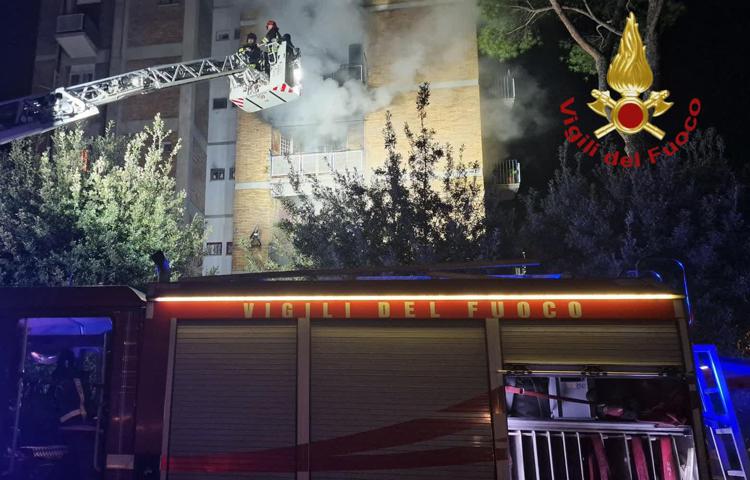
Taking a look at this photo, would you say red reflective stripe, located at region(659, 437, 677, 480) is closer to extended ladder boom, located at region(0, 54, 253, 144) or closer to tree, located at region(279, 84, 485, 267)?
tree, located at region(279, 84, 485, 267)

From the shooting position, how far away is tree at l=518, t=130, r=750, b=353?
11344 mm

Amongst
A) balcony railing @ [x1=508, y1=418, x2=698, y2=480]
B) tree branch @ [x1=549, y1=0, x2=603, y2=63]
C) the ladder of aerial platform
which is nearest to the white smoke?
tree branch @ [x1=549, y1=0, x2=603, y2=63]

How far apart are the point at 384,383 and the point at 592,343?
6.30 ft

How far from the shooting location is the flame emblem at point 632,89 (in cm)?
1316

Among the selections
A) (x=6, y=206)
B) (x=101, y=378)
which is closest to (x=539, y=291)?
(x=101, y=378)

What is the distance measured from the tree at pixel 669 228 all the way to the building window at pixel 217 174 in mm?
14419

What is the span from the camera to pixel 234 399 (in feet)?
17.3

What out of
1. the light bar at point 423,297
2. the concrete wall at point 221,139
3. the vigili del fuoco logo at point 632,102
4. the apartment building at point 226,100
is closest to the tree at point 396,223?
the vigili del fuoco logo at point 632,102

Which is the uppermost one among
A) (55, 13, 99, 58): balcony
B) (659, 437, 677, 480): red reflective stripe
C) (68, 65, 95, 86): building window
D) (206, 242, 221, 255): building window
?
(55, 13, 99, 58): balcony

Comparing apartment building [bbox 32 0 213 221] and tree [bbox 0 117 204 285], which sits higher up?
apartment building [bbox 32 0 213 221]

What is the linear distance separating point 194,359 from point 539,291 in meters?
3.34

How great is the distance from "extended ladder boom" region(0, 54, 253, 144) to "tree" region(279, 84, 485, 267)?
329cm

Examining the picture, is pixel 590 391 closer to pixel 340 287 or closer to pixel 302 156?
pixel 340 287

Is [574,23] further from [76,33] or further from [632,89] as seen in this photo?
[76,33]
